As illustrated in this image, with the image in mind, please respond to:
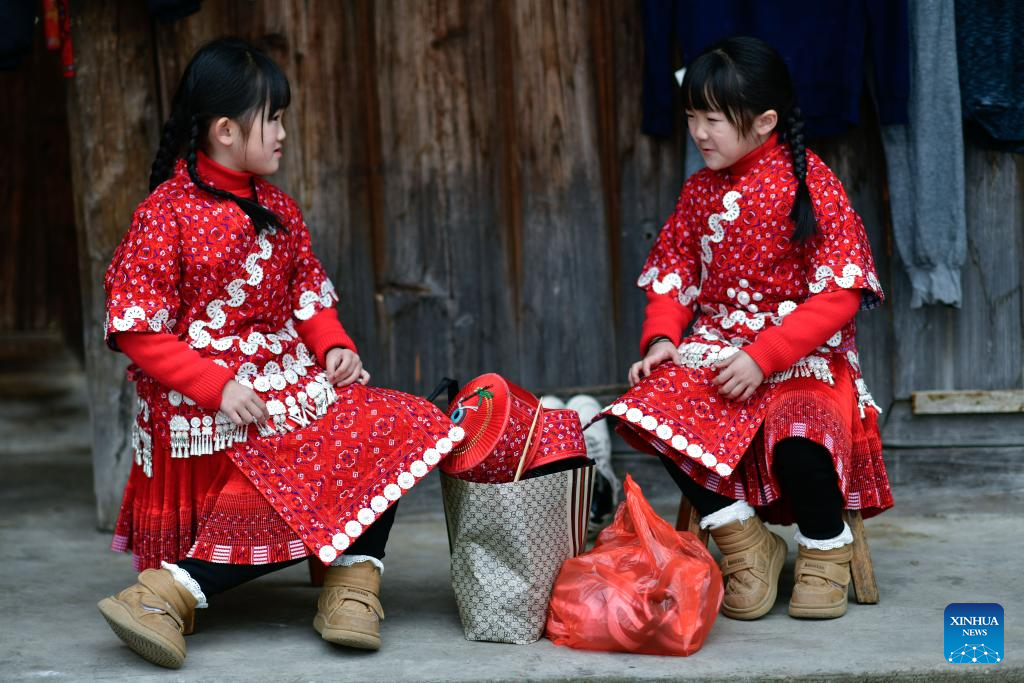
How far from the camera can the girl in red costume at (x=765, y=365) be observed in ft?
9.30

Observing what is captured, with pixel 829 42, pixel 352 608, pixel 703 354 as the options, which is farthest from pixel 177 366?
pixel 829 42

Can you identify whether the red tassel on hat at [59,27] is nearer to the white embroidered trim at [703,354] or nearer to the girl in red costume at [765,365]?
the girl in red costume at [765,365]

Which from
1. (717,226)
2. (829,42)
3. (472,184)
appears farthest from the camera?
(472,184)

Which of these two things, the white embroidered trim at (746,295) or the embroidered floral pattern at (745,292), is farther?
the white embroidered trim at (746,295)

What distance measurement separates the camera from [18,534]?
3.83 m

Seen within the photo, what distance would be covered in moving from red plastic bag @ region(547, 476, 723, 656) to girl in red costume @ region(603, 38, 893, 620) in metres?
0.18

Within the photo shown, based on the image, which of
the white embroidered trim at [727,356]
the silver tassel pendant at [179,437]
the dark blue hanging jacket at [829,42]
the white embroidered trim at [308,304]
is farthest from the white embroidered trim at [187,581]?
the dark blue hanging jacket at [829,42]

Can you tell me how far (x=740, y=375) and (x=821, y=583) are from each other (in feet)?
1.68

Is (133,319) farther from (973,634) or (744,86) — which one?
(973,634)

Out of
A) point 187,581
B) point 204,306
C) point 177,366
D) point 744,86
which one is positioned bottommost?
point 187,581

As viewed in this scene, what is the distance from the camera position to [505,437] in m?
2.70

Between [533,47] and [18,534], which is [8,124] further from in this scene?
[533,47]

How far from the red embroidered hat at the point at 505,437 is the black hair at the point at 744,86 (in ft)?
2.36

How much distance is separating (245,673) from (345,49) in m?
1.98
